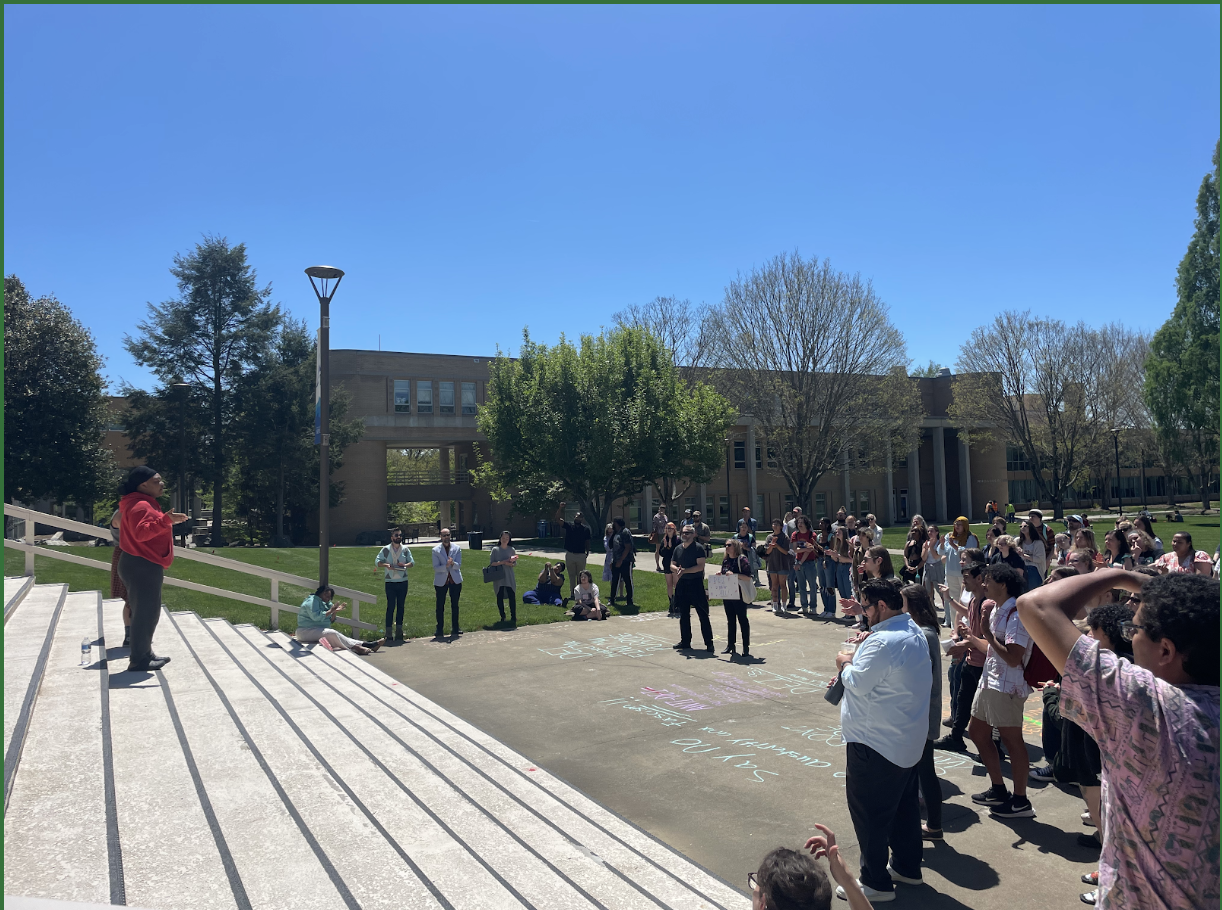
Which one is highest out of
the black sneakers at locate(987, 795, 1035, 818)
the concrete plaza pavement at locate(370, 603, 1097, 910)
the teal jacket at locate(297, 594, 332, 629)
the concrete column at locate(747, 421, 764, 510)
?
the concrete column at locate(747, 421, 764, 510)

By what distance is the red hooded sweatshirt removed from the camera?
769cm

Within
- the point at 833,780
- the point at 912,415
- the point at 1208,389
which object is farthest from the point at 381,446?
the point at 1208,389

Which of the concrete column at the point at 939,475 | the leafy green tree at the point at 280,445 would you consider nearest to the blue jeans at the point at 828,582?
the leafy green tree at the point at 280,445

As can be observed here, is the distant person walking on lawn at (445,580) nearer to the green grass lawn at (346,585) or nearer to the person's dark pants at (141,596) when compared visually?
the green grass lawn at (346,585)

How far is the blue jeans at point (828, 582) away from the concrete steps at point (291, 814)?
969 centimetres

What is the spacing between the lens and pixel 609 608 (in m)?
16.6

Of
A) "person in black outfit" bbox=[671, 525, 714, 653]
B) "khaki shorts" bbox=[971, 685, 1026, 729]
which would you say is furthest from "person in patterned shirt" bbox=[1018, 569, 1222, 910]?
"person in black outfit" bbox=[671, 525, 714, 653]

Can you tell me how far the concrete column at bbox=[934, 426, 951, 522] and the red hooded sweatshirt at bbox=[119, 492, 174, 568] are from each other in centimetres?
5649

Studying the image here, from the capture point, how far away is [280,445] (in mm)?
41750

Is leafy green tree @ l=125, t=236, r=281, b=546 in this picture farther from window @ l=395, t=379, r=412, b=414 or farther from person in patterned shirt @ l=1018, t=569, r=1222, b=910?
person in patterned shirt @ l=1018, t=569, r=1222, b=910

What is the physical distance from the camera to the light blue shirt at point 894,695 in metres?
4.24

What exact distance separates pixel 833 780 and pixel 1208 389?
44.7 m

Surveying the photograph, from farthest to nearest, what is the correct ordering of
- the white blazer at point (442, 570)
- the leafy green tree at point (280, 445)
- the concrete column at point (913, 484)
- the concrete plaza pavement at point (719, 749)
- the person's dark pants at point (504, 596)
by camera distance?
the concrete column at point (913, 484) < the leafy green tree at point (280, 445) < the person's dark pants at point (504, 596) < the white blazer at point (442, 570) < the concrete plaza pavement at point (719, 749)

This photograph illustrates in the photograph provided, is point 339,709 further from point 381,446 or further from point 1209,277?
point 1209,277
